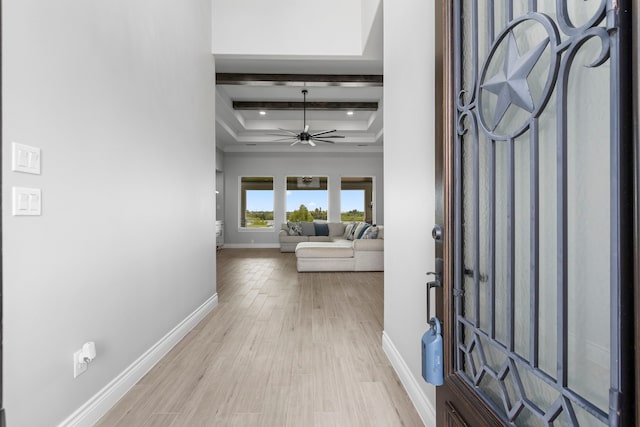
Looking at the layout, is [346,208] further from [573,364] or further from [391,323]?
[573,364]

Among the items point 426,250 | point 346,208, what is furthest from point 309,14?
point 346,208

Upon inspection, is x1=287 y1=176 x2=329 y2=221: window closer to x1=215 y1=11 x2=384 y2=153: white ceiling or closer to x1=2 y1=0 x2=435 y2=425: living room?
x1=215 y1=11 x2=384 y2=153: white ceiling

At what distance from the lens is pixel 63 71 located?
1531 mm

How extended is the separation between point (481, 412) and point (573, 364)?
33 cm

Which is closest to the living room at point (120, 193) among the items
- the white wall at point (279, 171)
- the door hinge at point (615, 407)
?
the door hinge at point (615, 407)

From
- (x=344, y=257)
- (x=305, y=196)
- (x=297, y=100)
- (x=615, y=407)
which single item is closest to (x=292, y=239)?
(x=305, y=196)

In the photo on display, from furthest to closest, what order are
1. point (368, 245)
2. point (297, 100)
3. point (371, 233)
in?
1. point (297, 100)
2. point (371, 233)
3. point (368, 245)

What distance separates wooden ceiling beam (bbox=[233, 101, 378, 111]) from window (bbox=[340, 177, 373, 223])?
3431 mm

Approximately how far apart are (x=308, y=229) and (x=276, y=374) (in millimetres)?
6920

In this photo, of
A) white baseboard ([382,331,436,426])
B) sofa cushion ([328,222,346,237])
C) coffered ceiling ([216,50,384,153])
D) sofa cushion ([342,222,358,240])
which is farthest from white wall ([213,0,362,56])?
sofa cushion ([328,222,346,237])

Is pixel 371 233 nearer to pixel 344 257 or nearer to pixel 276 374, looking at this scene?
pixel 344 257

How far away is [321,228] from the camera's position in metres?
9.11

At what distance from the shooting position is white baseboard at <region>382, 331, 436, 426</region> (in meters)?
1.63

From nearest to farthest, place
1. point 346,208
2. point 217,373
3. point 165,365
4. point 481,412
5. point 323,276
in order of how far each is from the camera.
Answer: point 481,412 < point 217,373 < point 165,365 < point 323,276 < point 346,208
